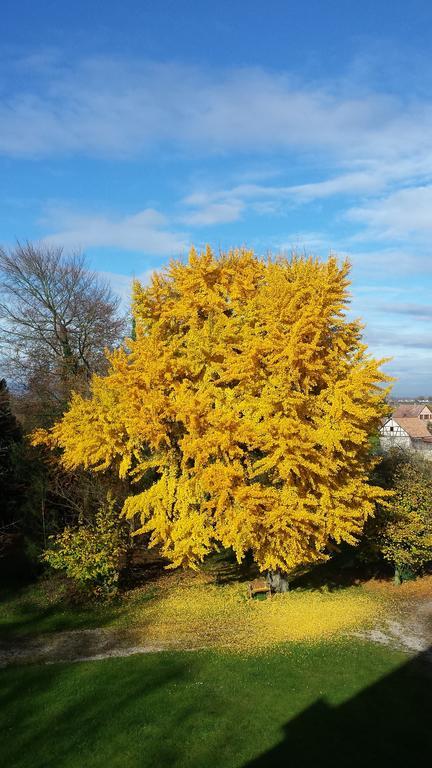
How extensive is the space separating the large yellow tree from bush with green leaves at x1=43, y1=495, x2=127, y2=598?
1.78m

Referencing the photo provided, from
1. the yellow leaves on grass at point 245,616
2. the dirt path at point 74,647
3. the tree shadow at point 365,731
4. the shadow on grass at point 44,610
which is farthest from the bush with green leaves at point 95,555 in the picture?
Answer: the tree shadow at point 365,731

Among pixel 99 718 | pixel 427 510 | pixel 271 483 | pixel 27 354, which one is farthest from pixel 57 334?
pixel 99 718

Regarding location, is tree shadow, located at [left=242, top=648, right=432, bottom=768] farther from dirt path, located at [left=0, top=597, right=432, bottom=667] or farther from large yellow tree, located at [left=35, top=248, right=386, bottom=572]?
large yellow tree, located at [left=35, top=248, right=386, bottom=572]

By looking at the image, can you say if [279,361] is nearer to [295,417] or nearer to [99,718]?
[295,417]

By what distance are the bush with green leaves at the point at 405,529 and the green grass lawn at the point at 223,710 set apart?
5090 mm

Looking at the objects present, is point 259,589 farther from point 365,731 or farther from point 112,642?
point 365,731

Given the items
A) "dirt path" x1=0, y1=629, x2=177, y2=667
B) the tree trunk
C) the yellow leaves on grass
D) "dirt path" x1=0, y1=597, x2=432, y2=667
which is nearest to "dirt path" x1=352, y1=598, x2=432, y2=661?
"dirt path" x1=0, y1=597, x2=432, y2=667

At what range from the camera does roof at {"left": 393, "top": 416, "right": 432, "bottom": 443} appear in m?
71.2

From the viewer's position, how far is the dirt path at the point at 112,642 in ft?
46.4

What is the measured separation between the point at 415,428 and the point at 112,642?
2576 inches

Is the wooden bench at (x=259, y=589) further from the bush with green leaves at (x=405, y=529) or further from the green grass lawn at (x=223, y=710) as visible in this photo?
the green grass lawn at (x=223, y=710)

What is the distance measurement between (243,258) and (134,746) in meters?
13.9

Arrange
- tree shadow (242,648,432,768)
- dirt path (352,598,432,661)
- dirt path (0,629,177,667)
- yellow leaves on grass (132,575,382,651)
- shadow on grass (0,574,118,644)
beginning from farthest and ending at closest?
shadow on grass (0,574,118,644), yellow leaves on grass (132,575,382,651), dirt path (352,598,432,661), dirt path (0,629,177,667), tree shadow (242,648,432,768)

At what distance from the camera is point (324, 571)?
21.1 meters
